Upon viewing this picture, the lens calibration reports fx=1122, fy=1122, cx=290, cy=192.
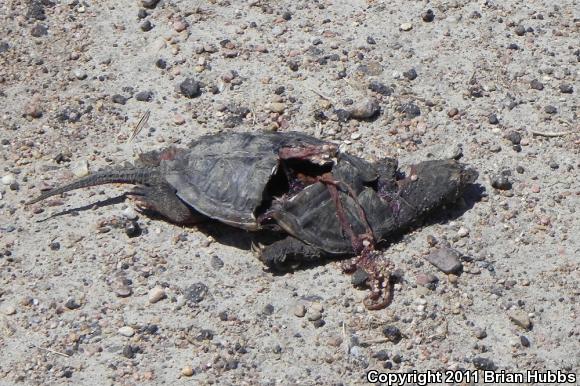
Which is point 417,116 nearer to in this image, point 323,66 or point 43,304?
point 323,66

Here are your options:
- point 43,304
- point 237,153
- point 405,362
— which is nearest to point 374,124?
point 237,153

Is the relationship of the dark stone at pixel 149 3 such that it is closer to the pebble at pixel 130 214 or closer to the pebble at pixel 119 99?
the pebble at pixel 119 99

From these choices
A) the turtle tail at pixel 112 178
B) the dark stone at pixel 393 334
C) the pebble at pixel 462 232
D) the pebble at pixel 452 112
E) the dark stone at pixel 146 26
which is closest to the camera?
the dark stone at pixel 393 334

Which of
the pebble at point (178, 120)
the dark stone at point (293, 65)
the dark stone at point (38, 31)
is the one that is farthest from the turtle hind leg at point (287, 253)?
the dark stone at point (38, 31)

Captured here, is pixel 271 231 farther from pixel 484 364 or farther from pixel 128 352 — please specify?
pixel 484 364

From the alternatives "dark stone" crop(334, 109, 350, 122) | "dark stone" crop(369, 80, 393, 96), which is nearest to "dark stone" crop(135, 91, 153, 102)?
"dark stone" crop(334, 109, 350, 122)

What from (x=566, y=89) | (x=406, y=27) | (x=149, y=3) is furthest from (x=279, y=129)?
(x=566, y=89)

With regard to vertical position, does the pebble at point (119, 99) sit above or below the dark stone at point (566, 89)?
above
